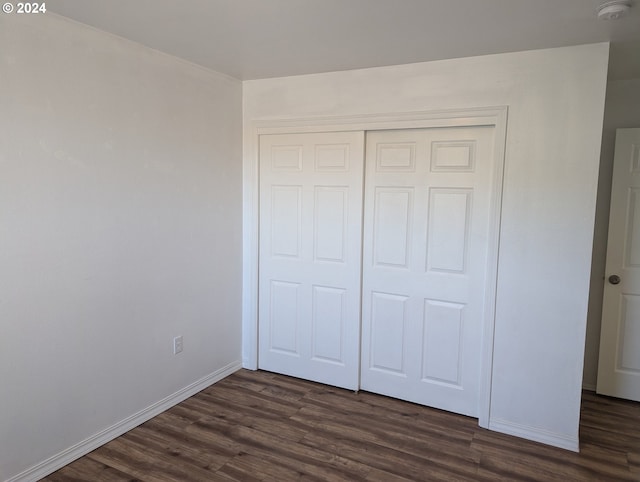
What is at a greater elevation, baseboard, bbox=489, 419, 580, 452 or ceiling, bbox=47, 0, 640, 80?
ceiling, bbox=47, 0, 640, 80

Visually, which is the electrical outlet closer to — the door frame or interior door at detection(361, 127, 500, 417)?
the door frame

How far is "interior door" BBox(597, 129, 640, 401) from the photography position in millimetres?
3164

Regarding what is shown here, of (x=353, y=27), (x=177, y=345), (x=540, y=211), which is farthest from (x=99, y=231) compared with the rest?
(x=540, y=211)

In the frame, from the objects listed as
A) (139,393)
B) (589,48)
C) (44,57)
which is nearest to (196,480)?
(139,393)

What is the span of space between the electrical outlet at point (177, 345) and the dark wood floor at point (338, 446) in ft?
1.26

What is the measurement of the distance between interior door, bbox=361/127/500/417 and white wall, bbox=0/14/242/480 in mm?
1195

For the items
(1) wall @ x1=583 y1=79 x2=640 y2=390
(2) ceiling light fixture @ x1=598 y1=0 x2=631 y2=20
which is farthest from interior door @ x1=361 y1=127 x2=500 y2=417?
(1) wall @ x1=583 y1=79 x2=640 y2=390

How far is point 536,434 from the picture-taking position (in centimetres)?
271

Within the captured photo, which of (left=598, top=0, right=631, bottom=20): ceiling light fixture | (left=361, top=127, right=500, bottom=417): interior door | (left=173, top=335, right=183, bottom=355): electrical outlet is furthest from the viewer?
(left=173, top=335, right=183, bottom=355): electrical outlet

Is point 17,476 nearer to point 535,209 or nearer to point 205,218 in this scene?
point 205,218

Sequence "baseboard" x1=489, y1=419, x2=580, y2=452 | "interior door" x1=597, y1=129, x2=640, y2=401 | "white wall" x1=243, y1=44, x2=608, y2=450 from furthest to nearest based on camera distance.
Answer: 1. "interior door" x1=597, y1=129, x2=640, y2=401
2. "baseboard" x1=489, y1=419, x2=580, y2=452
3. "white wall" x1=243, y1=44, x2=608, y2=450

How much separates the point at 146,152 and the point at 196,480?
74.5 inches

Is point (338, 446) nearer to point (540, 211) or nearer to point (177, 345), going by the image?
point (177, 345)

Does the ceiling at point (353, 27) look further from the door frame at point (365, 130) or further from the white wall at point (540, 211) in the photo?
the door frame at point (365, 130)
